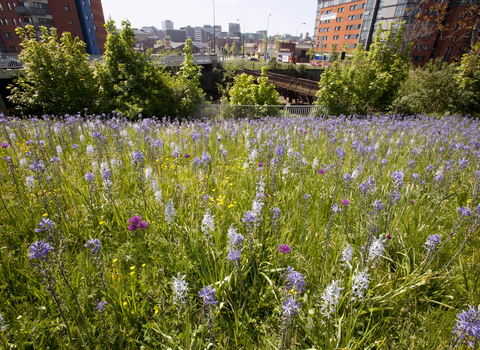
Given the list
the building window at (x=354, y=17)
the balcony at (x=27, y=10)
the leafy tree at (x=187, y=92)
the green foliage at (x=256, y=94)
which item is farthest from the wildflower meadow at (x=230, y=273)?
the building window at (x=354, y=17)

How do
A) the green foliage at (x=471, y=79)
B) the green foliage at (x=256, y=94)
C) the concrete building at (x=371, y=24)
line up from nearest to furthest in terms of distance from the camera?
the green foliage at (x=471, y=79)
the green foliage at (x=256, y=94)
the concrete building at (x=371, y=24)

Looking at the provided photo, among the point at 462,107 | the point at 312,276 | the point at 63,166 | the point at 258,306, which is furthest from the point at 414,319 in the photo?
the point at 462,107

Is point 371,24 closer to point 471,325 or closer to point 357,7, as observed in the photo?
point 357,7

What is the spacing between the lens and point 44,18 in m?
40.0

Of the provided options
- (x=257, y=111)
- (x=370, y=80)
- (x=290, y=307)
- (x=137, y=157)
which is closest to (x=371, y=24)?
(x=370, y=80)

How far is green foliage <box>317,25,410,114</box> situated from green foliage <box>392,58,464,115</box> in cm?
88

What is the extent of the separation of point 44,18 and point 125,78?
152 ft

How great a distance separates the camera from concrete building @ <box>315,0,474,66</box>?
152 ft

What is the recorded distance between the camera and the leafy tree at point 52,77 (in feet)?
35.0

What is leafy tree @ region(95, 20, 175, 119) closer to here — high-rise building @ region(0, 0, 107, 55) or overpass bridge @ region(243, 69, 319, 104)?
overpass bridge @ region(243, 69, 319, 104)

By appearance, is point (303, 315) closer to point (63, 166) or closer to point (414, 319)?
point (414, 319)

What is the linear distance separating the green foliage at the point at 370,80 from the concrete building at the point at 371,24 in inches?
989

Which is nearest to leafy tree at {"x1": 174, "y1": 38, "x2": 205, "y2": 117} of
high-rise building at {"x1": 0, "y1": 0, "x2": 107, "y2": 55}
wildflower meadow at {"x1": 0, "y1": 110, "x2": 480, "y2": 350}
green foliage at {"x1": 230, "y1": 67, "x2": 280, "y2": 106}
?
green foliage at {"x1": 230, "y1": 67, "x2": 280, "y2": 106}

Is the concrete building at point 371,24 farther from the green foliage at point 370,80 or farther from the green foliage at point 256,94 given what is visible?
the green foliage at point 256,94
